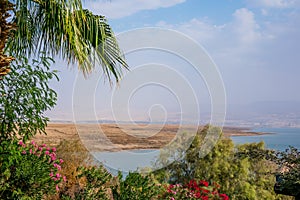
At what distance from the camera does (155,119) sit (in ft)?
21.1

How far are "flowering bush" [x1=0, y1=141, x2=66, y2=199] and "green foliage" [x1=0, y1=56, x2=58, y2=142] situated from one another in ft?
0.73

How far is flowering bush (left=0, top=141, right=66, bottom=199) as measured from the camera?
3.70m

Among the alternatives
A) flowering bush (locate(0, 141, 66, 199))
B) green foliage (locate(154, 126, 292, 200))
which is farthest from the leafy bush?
green foliage (locate(154, 126, 292, 200))

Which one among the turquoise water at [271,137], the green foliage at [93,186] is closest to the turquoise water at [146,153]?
the turquoise water at [271,137]

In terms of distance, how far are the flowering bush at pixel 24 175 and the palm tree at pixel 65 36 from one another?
4.37 ft

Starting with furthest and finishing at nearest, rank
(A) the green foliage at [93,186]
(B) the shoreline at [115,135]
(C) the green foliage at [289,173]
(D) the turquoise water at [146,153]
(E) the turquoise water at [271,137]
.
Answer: (E) the turquoise water at [271,137], (B) the shoreline at [115,135], (D) the turquoise water at [146,153], (A) the green foliage at [93,186], (C) the green foliage at [289,173]

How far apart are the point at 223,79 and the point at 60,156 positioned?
3405 mm

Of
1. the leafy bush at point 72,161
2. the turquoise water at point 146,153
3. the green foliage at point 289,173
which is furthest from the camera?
the turquoise water at point 146,153

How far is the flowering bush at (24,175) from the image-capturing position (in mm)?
3697

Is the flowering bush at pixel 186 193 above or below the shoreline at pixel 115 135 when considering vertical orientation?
below

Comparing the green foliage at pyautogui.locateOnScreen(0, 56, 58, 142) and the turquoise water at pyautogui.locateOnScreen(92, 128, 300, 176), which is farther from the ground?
the green foliage at pyautogui.locateOnScreen(0, 56, 58, 142)

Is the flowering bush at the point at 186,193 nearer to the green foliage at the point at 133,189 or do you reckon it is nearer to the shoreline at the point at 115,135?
the green foliage at the point at 133,189

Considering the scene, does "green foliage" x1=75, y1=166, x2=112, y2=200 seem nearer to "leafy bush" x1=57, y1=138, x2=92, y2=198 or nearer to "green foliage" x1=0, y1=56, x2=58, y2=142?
"leafy bush" x1=57, y1=138, x2=92, y2=198

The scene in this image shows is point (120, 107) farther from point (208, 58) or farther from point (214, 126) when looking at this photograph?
point (214, 126)
